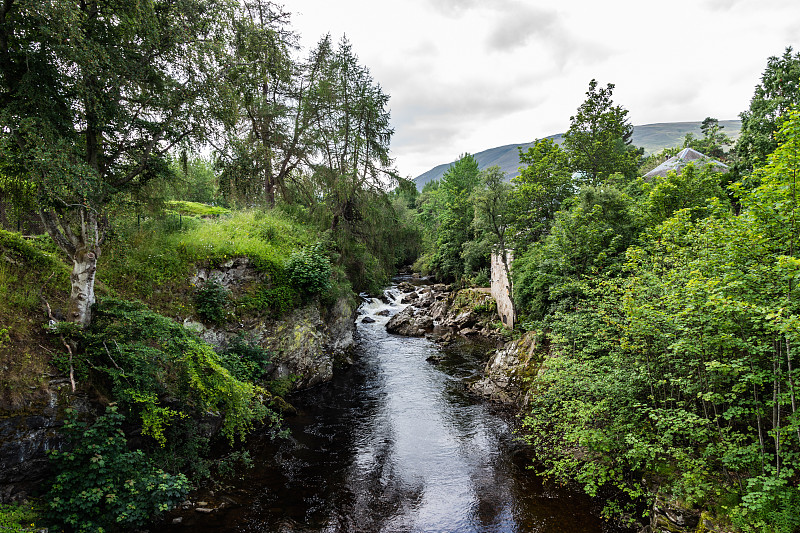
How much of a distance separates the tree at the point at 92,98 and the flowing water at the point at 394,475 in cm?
585

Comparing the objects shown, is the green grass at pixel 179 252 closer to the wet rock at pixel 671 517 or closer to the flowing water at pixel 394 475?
the flowing water at pixel 394 475

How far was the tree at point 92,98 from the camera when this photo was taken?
6.11m

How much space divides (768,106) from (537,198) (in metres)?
14.0

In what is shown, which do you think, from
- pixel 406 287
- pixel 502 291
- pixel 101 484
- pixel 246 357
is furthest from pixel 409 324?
pixel 101 484

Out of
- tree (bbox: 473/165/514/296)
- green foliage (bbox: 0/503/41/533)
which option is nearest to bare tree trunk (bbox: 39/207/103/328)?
green foliage (bbox: 0/503/41/533)

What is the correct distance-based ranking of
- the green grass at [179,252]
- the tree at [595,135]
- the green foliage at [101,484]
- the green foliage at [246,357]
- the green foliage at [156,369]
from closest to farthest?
1. the green foliage at [101,484]
2. the green foliage at [156,369]
3. the green grass at [179,252]
4. the green foliage at [246,357]
5. the tree at [595,135]

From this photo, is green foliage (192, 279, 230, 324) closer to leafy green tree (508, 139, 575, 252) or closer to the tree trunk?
the tree trunk

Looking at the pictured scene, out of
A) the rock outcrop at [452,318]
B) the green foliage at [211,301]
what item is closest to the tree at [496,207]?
the rock outcrop at [452,318]

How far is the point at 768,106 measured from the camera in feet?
64.5

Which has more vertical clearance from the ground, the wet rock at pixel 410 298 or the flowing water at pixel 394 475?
the wet rock at pixel 410 298

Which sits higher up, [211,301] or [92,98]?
[92,98]

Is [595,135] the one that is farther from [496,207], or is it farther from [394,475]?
[394,475]

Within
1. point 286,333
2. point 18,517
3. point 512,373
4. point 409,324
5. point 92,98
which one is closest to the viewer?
point 18,517

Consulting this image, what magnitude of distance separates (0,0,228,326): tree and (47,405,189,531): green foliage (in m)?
2.44
